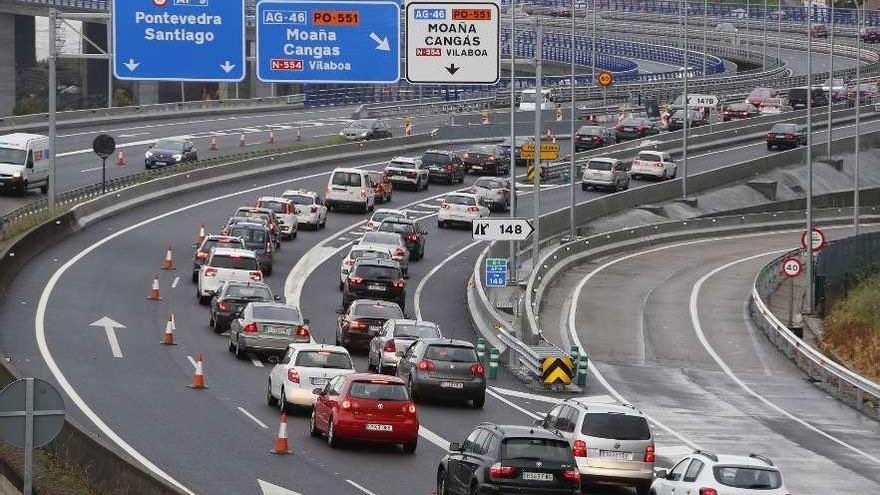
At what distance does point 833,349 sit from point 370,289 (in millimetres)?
14883

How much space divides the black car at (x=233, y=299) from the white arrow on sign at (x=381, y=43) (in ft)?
30.0

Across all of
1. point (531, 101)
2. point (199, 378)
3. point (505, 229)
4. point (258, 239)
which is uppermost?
point (531, 101)

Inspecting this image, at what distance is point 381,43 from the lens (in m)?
33.8

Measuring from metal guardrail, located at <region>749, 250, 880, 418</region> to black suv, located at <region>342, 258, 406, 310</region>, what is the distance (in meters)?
10.4

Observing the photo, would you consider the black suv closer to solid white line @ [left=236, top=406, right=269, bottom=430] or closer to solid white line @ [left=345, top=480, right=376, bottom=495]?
solid white line @ [left=236, top=406, right=269, bottom=430]

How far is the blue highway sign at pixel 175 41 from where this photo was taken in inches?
1348

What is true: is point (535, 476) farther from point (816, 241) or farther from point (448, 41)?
point (816, 241)

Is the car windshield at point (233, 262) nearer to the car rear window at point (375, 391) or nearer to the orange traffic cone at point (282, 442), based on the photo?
the car rear window at point (375, 391)

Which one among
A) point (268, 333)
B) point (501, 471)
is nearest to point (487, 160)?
point (268, 333)

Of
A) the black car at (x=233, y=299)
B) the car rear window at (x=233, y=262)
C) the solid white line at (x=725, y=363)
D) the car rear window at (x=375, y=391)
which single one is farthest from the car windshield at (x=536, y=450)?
the car rear window at (x=233, y=262)

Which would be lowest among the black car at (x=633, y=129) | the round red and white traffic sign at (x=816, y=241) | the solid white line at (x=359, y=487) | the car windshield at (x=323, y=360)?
the round red and white traffic sign at (x=816, y=241)

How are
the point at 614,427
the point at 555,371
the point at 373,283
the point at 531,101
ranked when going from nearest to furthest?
the point at 614,427
the point at 555,371
the point at 373,283
the point at 531,101

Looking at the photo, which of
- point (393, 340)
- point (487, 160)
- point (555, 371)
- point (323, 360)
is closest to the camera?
point (323, 360)

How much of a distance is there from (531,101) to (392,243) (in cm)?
6107
